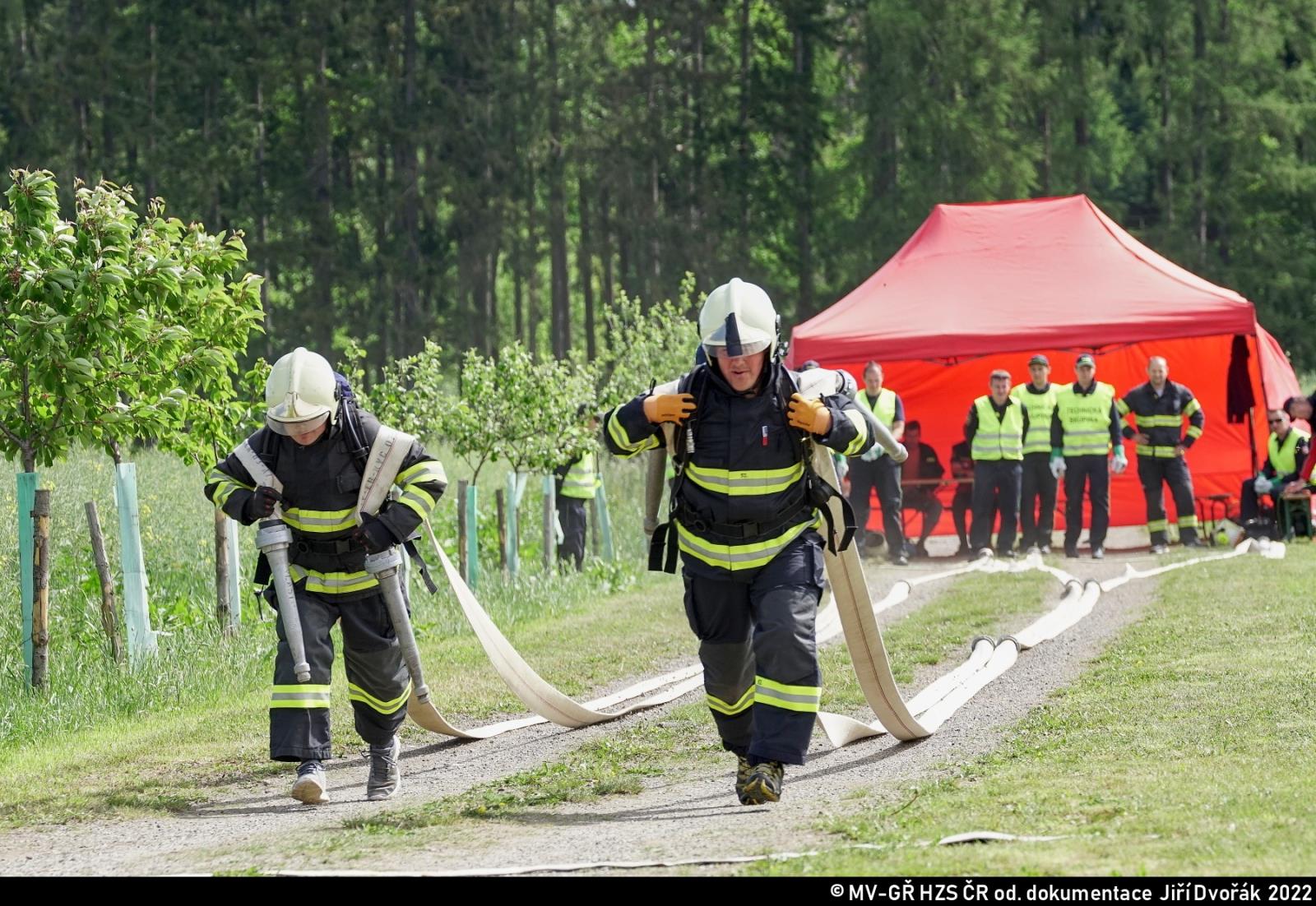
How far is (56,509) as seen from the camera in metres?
14.4

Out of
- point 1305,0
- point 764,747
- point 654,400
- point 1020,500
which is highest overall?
point 1305,0

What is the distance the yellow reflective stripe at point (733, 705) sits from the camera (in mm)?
7211

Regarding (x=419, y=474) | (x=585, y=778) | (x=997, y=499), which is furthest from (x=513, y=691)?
(x=997, y=499)

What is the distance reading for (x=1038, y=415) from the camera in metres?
18.6

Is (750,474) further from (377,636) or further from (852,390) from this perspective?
(377,636)

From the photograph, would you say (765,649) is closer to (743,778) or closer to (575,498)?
(743,778)

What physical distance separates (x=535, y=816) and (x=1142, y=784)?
2.08 m

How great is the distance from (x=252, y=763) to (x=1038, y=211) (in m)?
16.1

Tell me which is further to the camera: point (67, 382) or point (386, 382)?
point (386, 382)

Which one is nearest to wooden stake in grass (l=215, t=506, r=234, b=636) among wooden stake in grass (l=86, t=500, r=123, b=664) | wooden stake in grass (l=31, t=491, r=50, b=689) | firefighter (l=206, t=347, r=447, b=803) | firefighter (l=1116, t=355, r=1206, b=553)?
wooden stake in grass (l=86, t=500, r=123, b=664)

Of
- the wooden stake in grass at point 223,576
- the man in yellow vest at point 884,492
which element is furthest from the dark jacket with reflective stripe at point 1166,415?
the wooden stake in grass at point 223,576

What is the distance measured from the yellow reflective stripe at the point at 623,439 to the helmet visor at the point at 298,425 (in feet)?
3.78

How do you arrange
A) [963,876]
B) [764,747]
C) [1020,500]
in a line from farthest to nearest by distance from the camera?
[1020,500], [764,747], [963,876]

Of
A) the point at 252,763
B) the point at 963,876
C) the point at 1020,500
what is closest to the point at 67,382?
the point at 252,763
